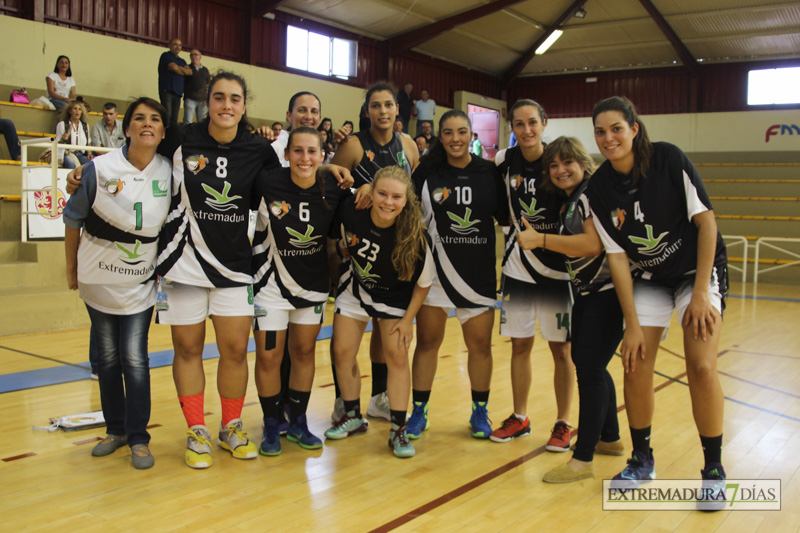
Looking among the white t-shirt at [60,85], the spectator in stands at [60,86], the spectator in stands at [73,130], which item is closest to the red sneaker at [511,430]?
the spectator in stands at [73,130]

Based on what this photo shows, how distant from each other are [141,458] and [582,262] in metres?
2.20

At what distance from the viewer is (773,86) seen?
1883 cm

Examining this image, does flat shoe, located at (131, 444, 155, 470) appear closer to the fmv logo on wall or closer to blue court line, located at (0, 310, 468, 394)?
blue court line, located at (0, 310, 468, 394)

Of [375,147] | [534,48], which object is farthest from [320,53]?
[375,147]

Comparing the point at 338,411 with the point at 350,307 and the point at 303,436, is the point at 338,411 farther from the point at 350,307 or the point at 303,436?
the point at 350,307

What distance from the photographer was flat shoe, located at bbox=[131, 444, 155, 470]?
3080mm

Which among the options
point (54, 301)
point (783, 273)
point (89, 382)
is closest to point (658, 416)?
point (89, 382)

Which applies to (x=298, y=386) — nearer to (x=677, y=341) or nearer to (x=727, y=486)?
(x=727, y=486)

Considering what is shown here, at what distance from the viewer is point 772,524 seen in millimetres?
2605

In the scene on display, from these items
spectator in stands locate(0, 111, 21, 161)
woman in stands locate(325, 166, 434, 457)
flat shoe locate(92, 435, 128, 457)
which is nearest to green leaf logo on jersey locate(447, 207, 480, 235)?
woman in stands locate(325, 166, 434, 457)

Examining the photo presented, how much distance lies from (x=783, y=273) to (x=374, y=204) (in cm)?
1190

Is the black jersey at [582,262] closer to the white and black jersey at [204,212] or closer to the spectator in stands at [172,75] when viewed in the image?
the white and black jersey at [204,212]

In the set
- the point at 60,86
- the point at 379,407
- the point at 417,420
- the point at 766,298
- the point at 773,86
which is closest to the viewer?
the point at 417,420

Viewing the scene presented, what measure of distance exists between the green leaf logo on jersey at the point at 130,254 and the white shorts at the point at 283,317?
0.60 m
